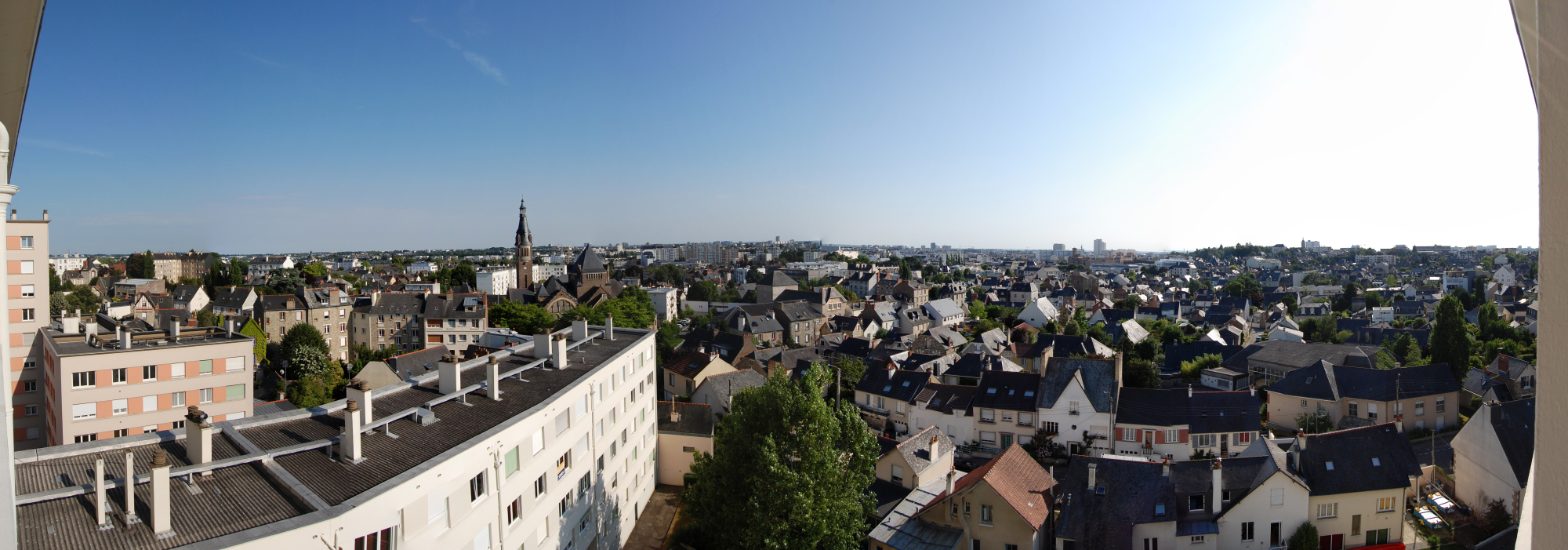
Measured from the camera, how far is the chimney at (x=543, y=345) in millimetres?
20578

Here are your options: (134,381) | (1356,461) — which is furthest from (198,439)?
(1356,461)

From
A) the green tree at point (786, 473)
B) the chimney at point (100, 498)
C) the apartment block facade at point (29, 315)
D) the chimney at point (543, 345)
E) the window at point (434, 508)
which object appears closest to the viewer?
the chimney at point (100, 498)

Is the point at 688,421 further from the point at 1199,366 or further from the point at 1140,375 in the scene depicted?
the point at 1199,366

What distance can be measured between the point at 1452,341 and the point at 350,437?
5231cm

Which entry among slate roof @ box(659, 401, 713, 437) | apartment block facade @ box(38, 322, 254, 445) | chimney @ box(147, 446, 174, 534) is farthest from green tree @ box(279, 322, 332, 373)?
chimney @ box(147, 446, 174, 534)

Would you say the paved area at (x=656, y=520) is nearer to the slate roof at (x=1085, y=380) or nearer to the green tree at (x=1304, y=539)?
the slate roof at (x=1085, y=380)

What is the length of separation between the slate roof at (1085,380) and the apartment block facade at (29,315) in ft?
129

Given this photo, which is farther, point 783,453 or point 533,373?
point 533,373

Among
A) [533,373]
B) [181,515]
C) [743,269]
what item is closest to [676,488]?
[533,373]

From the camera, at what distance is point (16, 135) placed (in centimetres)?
291

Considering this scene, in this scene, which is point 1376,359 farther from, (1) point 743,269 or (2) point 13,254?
(1) point 743,269

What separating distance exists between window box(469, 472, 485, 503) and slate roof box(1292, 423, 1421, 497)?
2369 cm

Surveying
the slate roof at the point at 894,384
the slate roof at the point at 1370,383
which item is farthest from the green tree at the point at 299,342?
the slate roof at the point at 1370,383

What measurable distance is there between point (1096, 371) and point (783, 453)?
20.2 metres
